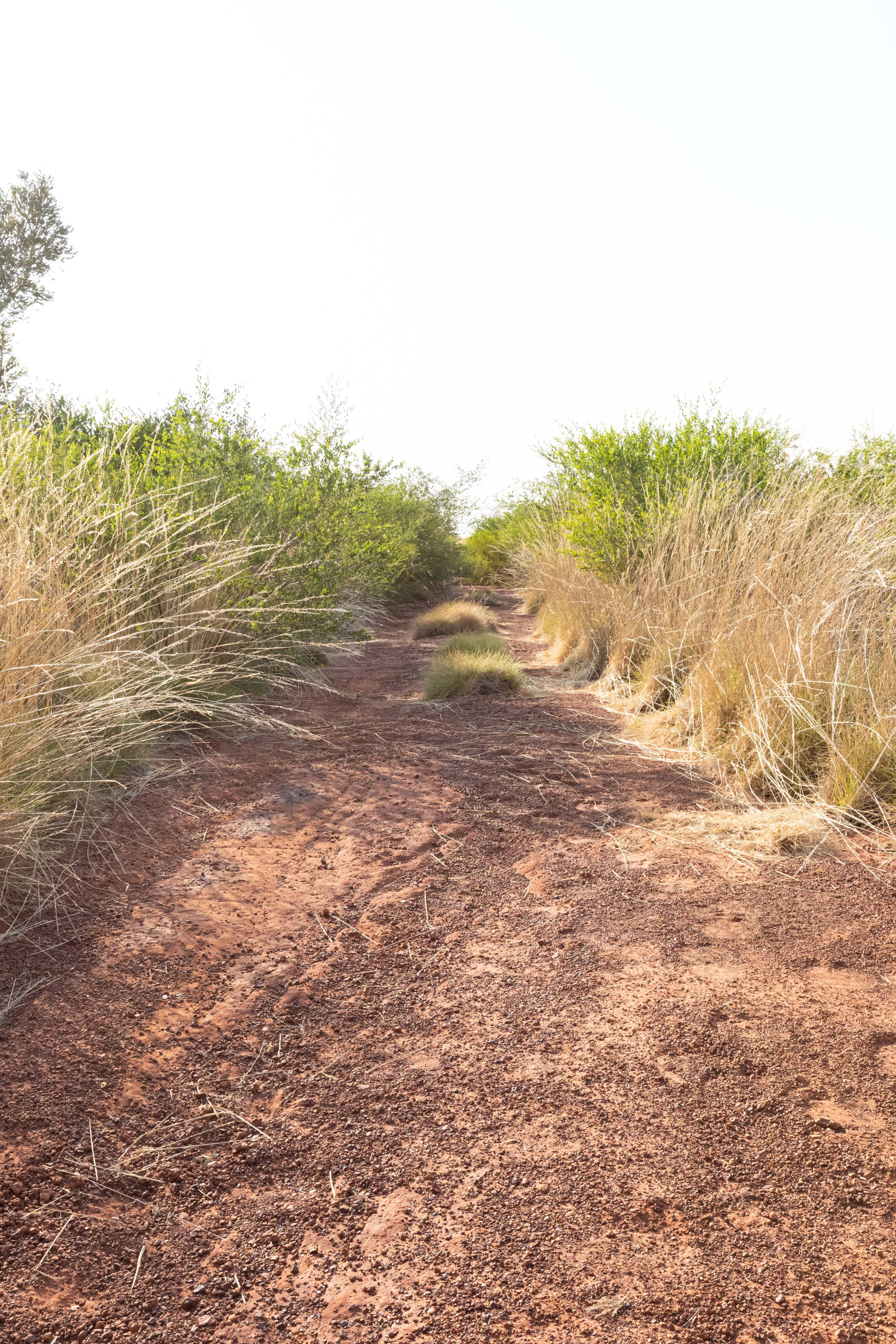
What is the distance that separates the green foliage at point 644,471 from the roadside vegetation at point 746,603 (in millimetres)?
19

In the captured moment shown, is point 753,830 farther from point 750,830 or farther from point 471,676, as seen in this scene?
point 471,676

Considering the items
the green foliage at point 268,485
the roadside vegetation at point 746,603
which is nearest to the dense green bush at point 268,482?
the green foliage at point 268,485

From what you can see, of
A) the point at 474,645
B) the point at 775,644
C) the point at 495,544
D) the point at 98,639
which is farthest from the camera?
the point at 495,544

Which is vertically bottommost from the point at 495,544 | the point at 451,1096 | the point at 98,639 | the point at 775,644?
the point at 451,1096

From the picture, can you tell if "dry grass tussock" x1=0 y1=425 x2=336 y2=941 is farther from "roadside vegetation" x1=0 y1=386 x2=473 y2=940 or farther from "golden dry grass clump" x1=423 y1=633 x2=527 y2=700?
"golden dry grass clump" x1=423 y1=633 x2=527 y2=700

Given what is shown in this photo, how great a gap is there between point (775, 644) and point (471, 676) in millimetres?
2301

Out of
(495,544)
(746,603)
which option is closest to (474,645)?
(746,603)

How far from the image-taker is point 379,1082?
6.29 ft

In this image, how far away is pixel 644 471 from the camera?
7289 mm

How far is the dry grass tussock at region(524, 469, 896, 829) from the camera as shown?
341cm

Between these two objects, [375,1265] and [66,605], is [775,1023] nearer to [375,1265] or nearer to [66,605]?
[375,1265]

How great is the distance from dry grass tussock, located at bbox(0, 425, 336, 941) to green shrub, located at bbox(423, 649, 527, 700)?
3.21 feet

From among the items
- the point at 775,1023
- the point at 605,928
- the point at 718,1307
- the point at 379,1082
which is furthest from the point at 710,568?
the point at 718,1307

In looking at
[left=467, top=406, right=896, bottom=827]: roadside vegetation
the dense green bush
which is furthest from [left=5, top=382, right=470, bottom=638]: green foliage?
[left=467, top=406, right=896, bottom=827]: roadside vegetation
